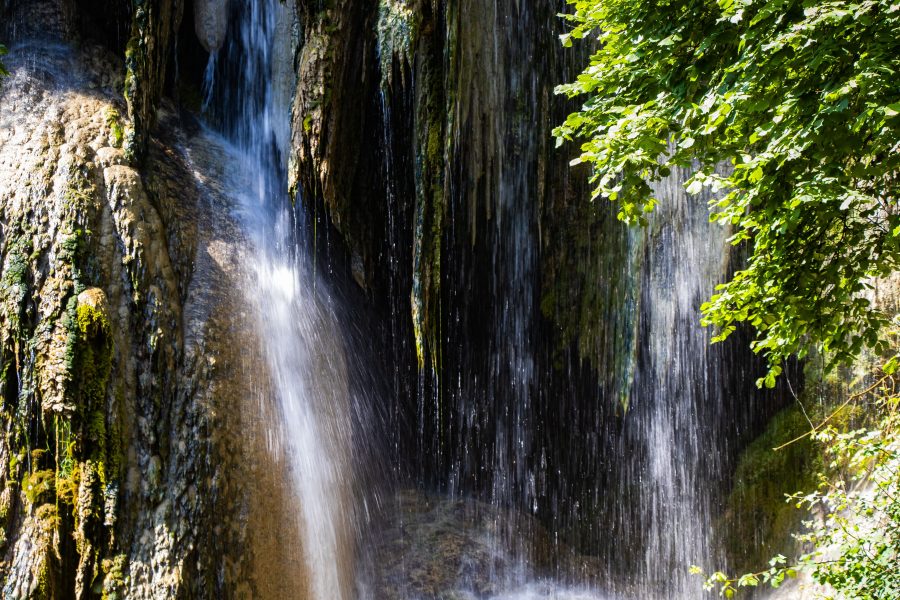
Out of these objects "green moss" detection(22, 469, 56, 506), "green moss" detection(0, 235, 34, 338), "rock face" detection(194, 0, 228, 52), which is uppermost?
"rock face" detection(194, 0, 228, 52)

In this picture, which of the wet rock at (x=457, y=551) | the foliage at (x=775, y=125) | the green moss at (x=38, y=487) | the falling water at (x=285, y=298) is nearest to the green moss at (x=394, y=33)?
the falling water at (x=285, y=298)

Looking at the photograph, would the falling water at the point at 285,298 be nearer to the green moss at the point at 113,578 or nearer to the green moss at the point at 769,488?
the green moss at the point at 113,578

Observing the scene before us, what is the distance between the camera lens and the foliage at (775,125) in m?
3.75

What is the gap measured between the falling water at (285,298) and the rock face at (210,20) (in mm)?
242

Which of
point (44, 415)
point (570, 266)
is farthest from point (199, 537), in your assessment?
point (570, 266)

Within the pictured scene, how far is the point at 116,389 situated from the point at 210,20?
15.9 ft

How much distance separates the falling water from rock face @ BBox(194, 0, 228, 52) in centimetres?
24

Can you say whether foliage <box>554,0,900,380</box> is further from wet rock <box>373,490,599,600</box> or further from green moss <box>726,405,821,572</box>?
wet rock <box>373,490,599,600</box>

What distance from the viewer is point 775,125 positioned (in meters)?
4.01

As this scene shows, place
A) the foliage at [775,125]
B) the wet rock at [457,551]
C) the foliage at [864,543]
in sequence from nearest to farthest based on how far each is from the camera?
the foliage at [775,125], the foliage at [864,543], the wet rock at [457,551]

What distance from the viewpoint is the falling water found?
22.7 feet

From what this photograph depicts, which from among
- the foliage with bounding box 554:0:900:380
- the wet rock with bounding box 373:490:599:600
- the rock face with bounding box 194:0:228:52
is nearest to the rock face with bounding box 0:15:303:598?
the wet rock with bounding box 373:490:599:600

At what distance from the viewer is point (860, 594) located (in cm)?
460

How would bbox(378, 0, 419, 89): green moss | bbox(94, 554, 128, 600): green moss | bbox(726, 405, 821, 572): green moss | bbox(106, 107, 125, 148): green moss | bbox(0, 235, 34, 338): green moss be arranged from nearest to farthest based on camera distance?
1. bbox(94, 554, 128, 600): green moss
2. bbox(0, 235, 34, 338): green moss
3. bbox(106, 107, 125, 148): green moss
4. bbox(378, 0, 419, 89): green moss
5. bbox(726, 405, 821, 572): green moss
